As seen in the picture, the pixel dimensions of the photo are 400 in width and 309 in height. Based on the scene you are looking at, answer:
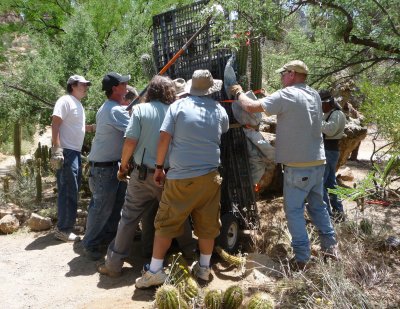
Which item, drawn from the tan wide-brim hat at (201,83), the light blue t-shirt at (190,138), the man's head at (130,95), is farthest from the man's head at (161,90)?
the man's head at (130,95)

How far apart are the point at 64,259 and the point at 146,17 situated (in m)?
6.95

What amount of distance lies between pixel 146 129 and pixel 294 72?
1463 millimetres

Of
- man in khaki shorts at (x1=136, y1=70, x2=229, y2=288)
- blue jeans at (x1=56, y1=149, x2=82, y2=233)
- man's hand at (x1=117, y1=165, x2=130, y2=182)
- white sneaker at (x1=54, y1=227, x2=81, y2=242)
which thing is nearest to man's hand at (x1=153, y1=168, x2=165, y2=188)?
man in khaki shorts at (x1=136, y1=70, x2=229, y2=288)

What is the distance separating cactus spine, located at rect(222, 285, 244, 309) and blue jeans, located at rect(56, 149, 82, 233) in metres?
→ 2.74

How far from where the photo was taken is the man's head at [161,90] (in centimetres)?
420

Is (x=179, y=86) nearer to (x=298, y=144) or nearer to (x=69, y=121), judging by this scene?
(x=298, y=144)

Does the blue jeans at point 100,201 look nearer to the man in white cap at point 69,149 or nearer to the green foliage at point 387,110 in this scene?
the man in white cap at point 69,149

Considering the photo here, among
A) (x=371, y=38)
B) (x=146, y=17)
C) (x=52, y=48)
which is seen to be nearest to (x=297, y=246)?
(x=371, y=38)

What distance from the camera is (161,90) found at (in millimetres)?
4199

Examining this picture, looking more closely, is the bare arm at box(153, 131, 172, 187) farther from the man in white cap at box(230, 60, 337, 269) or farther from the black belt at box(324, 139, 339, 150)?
the black belt at box(324, 139, 339, 150)

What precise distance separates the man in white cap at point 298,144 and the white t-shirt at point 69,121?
2171 mm

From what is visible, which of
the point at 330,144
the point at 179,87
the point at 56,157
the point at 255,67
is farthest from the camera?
the point at 330,144

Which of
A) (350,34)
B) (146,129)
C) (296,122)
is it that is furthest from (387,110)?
(146,129)

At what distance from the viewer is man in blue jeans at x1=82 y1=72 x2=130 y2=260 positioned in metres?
4.73
